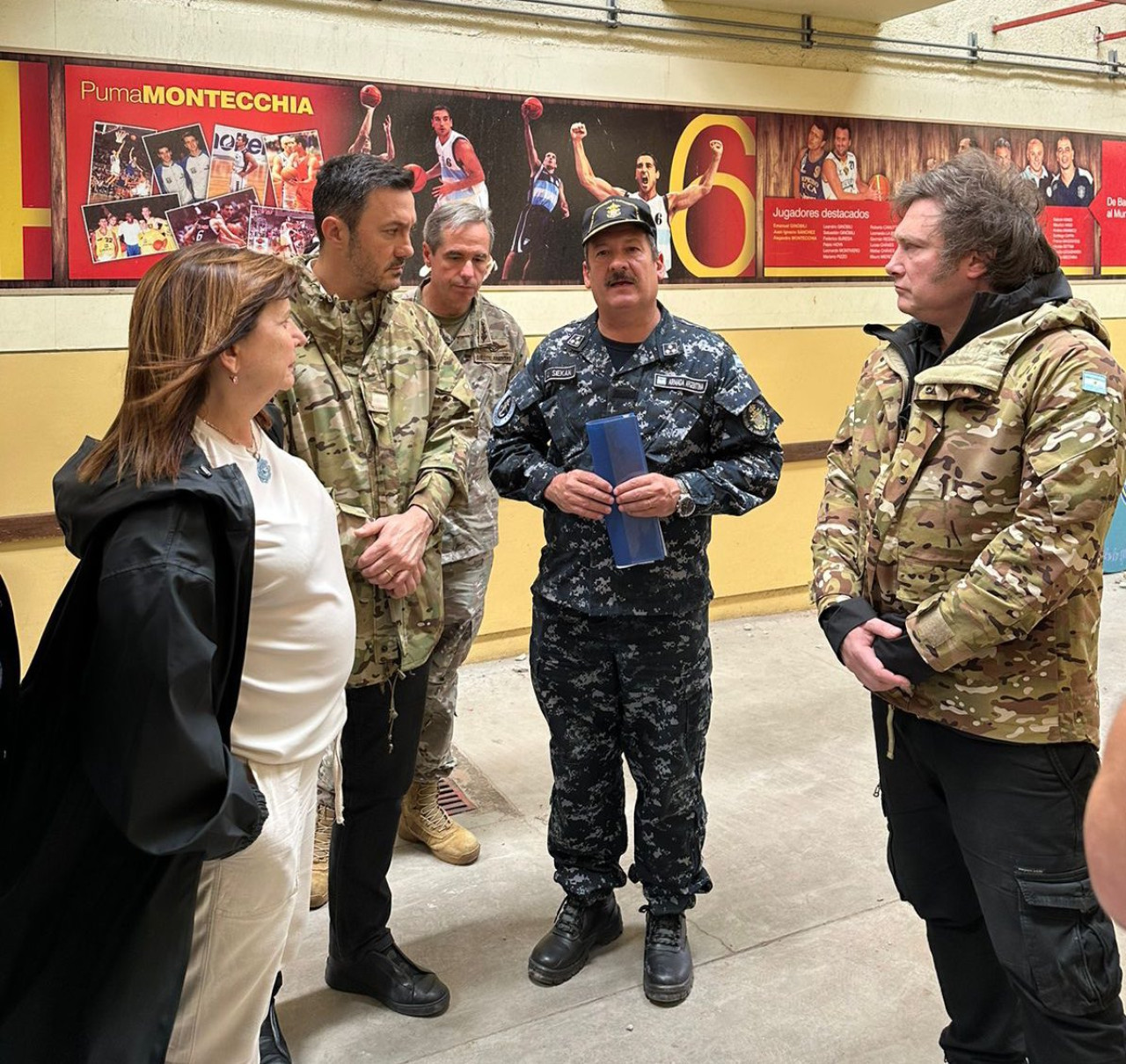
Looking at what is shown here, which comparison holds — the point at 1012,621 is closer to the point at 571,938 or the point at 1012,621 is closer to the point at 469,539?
the point at 571,938

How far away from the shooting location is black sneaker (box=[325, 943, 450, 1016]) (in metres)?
2.62

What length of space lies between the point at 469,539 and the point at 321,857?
984mm

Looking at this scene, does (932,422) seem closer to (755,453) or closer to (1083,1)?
(755,453)

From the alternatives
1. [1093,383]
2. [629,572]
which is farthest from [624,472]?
[1093,383]

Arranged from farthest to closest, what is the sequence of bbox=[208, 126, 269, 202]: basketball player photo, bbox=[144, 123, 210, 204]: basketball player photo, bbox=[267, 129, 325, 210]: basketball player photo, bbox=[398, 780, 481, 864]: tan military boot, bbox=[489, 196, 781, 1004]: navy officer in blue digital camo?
bbox=[267, 129, 325, 210]: basketball player photo, bbox=[208, 126, 269, 202]: basketball player photo, bbox=[144, 123, 210, 204]: basketball player photo, bbox=[398, 780, 481, 864]: tan military boot, bbox=[489, 196, 781, 1004]: navy officer in blue digital camo

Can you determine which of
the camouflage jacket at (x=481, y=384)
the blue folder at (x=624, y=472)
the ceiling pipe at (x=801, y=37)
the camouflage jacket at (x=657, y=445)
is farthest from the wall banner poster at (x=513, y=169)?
the blue folder at (x=624, y=472)

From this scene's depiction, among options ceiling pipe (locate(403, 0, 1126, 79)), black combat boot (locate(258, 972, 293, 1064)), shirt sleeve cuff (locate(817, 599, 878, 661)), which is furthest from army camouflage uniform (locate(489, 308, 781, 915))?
ceiling pipe (locate(403, 0, 1126, 79))

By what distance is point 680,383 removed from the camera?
2654 mm

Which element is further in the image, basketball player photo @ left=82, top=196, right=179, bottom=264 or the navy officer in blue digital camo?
basketball player photo @ left=82, top=196, right=179, bottom=264

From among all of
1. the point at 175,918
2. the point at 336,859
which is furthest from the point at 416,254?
the point at 175,918

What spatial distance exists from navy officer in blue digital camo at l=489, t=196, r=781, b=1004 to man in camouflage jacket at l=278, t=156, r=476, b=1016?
23 centimetres

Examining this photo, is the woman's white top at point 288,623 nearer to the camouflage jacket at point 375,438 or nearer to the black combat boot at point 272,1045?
the camouflage jacket at point 375,438

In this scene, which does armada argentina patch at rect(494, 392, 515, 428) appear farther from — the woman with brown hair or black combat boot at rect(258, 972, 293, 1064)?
black combat boot at rect(258, 972, 293, 1064)

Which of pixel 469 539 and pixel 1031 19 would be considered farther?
pixel 1031 19
